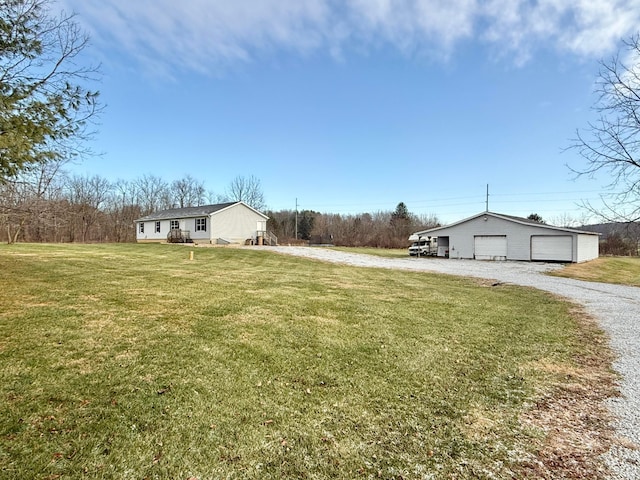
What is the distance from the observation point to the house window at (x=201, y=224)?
29231mm

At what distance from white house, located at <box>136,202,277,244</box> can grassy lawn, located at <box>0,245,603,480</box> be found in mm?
22570

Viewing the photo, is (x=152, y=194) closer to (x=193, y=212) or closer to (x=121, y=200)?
(x=121, y=200)

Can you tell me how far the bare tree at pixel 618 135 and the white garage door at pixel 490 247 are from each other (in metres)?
19.7

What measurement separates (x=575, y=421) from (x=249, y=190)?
47.6 m

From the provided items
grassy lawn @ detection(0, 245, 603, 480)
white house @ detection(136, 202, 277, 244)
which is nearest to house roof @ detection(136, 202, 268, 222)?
white house @ detection(136, 202, 277, 244)

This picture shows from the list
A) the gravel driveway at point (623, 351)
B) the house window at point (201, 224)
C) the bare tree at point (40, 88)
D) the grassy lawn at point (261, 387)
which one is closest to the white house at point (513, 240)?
the gravel driveway at point (623, 351)

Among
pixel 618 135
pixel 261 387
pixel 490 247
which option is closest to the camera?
pixel 261 387

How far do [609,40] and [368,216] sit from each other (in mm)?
59752

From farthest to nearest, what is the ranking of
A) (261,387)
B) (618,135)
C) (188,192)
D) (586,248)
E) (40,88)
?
(188,192) → (586,248) → (618,135) → (40,88) → (261,387)

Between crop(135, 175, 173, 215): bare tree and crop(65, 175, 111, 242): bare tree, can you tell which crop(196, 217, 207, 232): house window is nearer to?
crop(65, 175, 111, 242): bare tree

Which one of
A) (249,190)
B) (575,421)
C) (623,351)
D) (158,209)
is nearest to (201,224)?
(249,190)

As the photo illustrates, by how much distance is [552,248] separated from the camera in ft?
78.1

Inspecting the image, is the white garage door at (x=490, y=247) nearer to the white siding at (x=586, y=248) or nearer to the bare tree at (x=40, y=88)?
the white siding at (x=586, y=248)

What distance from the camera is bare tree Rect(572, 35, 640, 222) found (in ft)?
22.9
